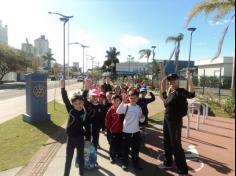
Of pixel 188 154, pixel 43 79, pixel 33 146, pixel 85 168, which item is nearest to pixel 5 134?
pixel 33 146

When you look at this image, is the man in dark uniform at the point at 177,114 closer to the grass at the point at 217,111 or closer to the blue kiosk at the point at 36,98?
the blue kiosk at the point at 36,98

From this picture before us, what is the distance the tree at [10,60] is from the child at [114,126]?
50.8 metres

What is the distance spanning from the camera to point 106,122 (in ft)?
22.7

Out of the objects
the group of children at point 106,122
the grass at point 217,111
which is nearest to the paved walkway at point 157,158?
the group of children at point 106,122

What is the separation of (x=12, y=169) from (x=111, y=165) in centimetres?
195

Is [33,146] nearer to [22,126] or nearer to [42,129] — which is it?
[42,129]

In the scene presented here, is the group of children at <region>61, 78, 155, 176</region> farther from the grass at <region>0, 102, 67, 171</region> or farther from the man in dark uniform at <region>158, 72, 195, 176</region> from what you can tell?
the grass at <region>0, 102, 67, 171</region>

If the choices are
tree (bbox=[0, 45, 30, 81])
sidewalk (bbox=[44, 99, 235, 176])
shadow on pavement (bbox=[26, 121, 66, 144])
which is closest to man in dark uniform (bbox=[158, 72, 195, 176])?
sidewalk (bbox=[44, 99, 235, 176])

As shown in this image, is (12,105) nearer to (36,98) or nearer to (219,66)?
(36,98)

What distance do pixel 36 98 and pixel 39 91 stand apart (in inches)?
11.2

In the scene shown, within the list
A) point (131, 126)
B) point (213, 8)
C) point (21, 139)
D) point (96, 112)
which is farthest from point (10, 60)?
point (131, 126)

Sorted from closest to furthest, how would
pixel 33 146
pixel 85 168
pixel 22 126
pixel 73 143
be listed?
pixel 73 143, pixel 85 168, pixel 33 146, pixel 22 126

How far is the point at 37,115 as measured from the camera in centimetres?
1231

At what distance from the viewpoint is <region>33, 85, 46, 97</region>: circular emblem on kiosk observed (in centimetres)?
1240
